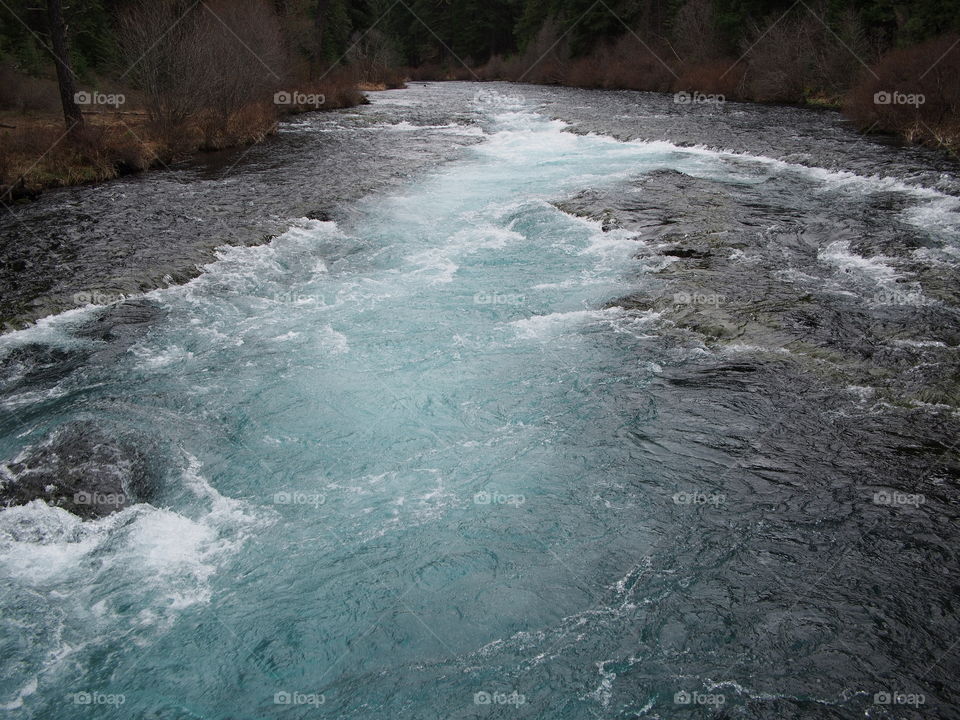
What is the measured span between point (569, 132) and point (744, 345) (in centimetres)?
1846

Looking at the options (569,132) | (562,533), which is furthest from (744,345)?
(569,132)

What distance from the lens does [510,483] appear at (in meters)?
7.04

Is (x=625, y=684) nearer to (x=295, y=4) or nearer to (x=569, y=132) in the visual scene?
(x=569, y=132)

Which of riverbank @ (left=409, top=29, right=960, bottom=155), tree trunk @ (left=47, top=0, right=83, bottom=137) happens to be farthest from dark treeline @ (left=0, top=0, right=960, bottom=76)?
riverbank @ (left=409, top=29, right=960, bottom=155)

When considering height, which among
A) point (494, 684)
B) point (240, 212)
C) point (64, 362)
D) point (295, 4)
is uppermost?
point (295, 4)

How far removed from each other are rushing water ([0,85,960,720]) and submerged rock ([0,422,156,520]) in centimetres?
5

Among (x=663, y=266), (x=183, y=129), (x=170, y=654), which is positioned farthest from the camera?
(x=183, y=129)

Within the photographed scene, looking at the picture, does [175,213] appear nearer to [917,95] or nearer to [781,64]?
[917,95]

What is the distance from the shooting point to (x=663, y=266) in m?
11.9

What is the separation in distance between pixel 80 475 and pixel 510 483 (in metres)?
4.12

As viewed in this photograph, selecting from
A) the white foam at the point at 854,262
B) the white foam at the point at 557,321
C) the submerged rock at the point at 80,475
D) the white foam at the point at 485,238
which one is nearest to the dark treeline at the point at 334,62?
the white foam at the point at 854,262

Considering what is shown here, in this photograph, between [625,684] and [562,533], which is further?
[562,533]

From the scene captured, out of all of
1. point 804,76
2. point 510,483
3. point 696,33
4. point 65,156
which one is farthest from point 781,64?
point 510,483

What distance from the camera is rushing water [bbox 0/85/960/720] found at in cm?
498
